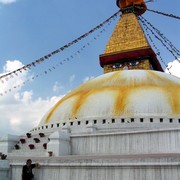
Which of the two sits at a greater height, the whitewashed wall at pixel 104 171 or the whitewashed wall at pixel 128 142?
the whitewashed wall at pixel 128 142

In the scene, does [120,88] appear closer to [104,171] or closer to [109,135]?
[109,135]

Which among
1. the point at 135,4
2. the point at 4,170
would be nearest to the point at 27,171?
the point at 4,170

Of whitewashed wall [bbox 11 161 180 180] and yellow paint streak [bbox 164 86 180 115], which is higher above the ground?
yellow paint streak [bbox 164 86 180 115]

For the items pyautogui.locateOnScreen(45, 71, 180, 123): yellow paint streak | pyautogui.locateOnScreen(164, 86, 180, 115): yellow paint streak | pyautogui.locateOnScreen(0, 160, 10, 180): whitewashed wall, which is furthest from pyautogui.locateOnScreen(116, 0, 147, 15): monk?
pyautogui.locateOnScreen(0, 160, 10, 180): whitewashed wall

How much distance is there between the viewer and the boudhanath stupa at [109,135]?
7.95 m

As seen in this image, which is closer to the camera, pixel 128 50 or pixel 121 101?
pixel 121 101

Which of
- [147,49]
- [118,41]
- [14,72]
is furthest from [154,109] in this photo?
[118,41]

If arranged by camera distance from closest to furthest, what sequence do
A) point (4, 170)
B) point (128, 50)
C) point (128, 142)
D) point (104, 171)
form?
point (104, 171) → point (4, 170) → point (128, 142) → point (128, 50)

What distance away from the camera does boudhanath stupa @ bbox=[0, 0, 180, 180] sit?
7953 millimetres

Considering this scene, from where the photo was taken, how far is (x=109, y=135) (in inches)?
503

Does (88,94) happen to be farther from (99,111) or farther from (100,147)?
(100,147)

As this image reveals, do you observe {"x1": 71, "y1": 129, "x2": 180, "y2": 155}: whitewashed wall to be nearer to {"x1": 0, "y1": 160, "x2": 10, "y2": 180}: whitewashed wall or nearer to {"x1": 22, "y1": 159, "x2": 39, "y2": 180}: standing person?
{"x1": 0, "y1": 160, "x2": 10, "y2": 180}: whitewashed wall

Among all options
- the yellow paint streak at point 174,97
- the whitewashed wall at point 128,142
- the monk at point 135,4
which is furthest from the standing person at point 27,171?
the monk at point 135,4

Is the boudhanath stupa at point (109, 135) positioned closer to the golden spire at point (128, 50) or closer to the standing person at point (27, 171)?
the standing person at point (27, 171)
